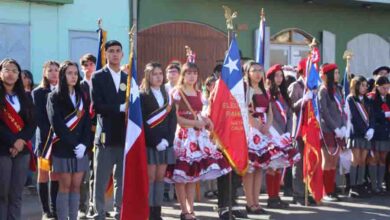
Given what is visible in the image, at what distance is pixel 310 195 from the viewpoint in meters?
10.1

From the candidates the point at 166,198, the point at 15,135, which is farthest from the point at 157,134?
the point at 166,198

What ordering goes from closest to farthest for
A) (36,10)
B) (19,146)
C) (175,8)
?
(19,146) → (36,10) → (175,8)

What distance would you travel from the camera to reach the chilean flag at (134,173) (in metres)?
7.51

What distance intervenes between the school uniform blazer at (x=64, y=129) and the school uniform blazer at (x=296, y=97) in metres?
3.89

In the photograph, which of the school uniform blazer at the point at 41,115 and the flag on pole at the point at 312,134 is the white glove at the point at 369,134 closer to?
the flag on pole at the point at 312,134

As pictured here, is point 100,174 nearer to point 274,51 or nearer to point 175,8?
point 175,8

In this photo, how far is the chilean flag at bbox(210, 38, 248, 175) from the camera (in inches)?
333

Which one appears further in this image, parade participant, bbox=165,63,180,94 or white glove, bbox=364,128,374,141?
white glove, bbox=364,128,374,141

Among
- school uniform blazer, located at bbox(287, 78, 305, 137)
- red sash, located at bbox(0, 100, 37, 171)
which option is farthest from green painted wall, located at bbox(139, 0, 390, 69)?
red sash, located at bbox(0, 100, 37, 171)

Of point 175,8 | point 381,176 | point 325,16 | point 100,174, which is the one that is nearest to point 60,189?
point 100,174

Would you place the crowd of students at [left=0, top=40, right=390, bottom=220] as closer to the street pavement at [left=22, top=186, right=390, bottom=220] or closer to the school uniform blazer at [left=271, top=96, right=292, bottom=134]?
the school uniform blazer at [left=271, top=96, right=292, bottom=134]

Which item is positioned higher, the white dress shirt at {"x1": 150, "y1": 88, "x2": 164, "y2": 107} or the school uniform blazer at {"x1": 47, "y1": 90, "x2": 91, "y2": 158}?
the white dress shirt at {"x1": 150, "y1": 88, "x2": 164, "y2": 107}

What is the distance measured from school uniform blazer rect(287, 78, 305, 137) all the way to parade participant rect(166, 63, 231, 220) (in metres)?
2.17

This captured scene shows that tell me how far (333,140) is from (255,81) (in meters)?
1.85
